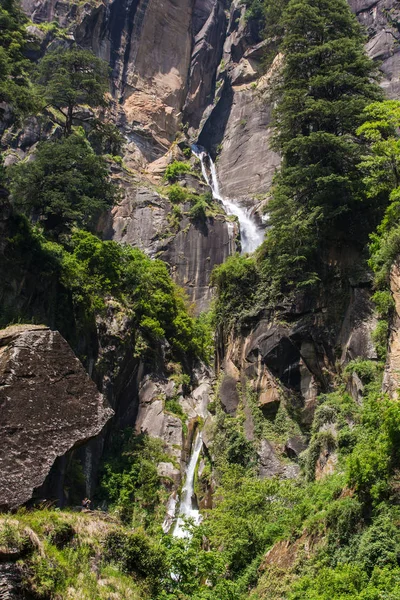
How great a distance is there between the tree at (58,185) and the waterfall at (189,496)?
11834 mm

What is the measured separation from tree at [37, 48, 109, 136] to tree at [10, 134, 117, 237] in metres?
4.67

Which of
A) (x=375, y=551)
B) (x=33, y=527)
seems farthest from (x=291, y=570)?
(x=33, y=527)

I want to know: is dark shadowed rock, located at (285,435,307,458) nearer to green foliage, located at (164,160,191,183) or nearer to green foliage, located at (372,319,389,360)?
green foliage, located at (372,319,389,360)

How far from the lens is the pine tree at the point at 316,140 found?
20.8 metres

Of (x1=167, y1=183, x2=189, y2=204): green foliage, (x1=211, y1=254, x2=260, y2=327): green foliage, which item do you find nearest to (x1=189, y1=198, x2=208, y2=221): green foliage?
(x1=167, y1=183, x2=189, y2=204): green foliage

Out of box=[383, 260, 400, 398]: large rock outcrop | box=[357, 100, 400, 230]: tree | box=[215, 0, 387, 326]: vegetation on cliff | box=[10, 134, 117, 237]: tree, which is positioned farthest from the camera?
box=[10, 134, 117, 237]: tree

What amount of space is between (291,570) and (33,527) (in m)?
5.47

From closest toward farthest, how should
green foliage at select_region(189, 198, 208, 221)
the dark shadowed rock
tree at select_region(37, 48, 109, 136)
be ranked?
the dark shadowed rock
tree at select_region(37, 48, 109, 136)
green foliage at select_region(189, 198, 208, 221)

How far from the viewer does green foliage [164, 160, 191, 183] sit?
48.1 metres

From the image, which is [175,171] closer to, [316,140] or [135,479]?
[316,140]

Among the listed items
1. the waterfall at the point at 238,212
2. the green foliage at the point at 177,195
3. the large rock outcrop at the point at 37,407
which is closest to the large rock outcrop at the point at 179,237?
the green foliage at the point at 177,195

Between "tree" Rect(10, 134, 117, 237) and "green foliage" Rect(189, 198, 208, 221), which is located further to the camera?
"green foliage" Rect(189, 198, 208, 221)

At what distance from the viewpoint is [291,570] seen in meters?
→ 11.2

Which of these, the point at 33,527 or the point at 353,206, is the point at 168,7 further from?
the point at 33,527
